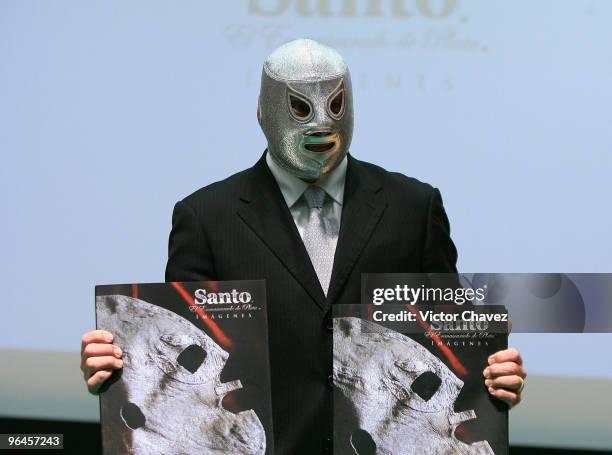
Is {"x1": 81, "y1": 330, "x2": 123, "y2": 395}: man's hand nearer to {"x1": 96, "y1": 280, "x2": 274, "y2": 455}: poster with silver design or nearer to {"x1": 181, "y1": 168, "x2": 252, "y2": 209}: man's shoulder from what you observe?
{"x1": 96, "y1": 280, "x2": 274, "y2": 455}: poster with silver design

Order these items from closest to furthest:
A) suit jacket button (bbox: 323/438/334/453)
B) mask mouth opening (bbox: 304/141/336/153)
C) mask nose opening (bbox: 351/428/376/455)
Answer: mask nose opening (bbox: 351/428/376/455) → suit jacket button (bbox: 323/438/334/453) → mask mouth opening (bbox: 304/141/336/153)

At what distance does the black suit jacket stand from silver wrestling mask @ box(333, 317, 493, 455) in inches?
7.2

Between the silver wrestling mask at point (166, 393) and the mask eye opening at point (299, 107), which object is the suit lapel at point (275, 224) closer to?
the mask eye opening at point (299, 107)

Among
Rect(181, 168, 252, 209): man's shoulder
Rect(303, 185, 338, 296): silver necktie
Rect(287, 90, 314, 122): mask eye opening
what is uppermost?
Rect(287, 90, 314, 122): mask eye opening

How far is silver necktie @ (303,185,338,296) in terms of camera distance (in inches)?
76.9

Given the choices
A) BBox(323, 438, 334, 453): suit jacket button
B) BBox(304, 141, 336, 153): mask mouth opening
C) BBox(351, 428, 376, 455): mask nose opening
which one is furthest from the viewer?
BBox(304, 141, 336, 153): mask mouth opening

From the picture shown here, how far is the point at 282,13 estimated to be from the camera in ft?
10.9

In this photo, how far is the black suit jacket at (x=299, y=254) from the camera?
1.90m

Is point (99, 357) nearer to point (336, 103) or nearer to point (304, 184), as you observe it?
point (304, 184)

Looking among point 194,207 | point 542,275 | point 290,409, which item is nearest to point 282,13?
point 542,275

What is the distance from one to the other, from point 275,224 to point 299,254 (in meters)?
0.08

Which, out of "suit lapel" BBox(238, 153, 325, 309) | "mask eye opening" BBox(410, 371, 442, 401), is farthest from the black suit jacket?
"mask eye opening" BBox(410, 371, 442, 401)

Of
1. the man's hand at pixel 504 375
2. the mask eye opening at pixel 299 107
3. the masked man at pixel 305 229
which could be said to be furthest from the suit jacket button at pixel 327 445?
the mask eye opening at pixel 299 107

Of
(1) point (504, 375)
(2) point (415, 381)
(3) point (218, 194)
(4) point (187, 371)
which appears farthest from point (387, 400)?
(3) point (218, 194)
